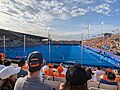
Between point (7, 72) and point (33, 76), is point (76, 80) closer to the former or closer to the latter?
point (33, 76)

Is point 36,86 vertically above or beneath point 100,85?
above

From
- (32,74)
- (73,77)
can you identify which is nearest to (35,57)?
(32,74)

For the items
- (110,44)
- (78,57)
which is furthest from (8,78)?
(110,44)

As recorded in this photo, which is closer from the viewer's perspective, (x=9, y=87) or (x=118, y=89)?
(x=9, y=87)

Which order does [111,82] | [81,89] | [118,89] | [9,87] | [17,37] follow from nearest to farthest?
[81,89] < [9,87] < [118,89] < [111,82] < [17,37]

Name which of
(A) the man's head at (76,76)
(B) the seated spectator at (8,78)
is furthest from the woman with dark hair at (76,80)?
(B) the seated spectator at (8,78)

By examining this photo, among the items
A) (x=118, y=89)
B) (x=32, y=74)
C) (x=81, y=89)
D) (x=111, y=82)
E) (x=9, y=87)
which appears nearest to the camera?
(x=81, y=89)

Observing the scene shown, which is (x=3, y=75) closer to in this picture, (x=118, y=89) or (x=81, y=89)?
(x=81, y=89)

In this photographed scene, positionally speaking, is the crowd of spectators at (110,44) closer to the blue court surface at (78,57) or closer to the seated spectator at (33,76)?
A: the blue court surface at (78,57)

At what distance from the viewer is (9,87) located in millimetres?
1874

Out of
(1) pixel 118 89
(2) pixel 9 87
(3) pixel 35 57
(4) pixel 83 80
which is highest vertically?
(3) pixel 35 57

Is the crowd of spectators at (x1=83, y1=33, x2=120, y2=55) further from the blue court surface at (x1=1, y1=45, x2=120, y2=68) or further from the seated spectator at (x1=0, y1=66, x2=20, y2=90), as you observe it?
the seated spectator at (x1=0, y1=66, x2=20, y2=90)

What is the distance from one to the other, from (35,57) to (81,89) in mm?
426

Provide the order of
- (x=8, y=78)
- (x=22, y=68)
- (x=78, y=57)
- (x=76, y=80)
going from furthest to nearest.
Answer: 1. (x=78, y=57)
2. (x=22, y=68)
3. (x=8, y=78)
4. (x=76, y=80)
